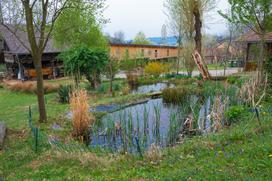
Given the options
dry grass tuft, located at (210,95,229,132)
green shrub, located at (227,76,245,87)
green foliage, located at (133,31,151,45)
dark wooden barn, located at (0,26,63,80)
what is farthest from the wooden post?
green foliage, located at (133,31,151,45)

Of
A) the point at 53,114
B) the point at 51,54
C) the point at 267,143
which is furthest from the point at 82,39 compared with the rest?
the point at 267,143

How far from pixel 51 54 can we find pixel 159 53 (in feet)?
45.6

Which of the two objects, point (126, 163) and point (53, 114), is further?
point (53, 114)

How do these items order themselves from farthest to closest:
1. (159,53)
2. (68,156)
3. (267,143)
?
(159,53) → (68,156) → (267,143)

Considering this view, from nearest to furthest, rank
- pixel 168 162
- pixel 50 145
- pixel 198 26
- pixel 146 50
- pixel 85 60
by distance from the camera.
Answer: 1. pixel 168 162
2. pixel 50 145
3. pixel 85 60
4. pixel 198 26
5. pixel 146 50

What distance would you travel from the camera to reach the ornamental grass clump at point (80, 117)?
596cm

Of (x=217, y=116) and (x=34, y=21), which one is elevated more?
(x=34, y=21)

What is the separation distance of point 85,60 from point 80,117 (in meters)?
6.80

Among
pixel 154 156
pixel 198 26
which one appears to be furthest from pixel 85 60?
pixel 154 156

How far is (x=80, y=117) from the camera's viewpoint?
19.8ft

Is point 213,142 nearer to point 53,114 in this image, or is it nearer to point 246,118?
point 246,118

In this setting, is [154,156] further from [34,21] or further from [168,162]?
[34,21]

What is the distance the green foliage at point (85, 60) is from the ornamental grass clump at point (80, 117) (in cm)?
612

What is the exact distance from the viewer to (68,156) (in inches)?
173
